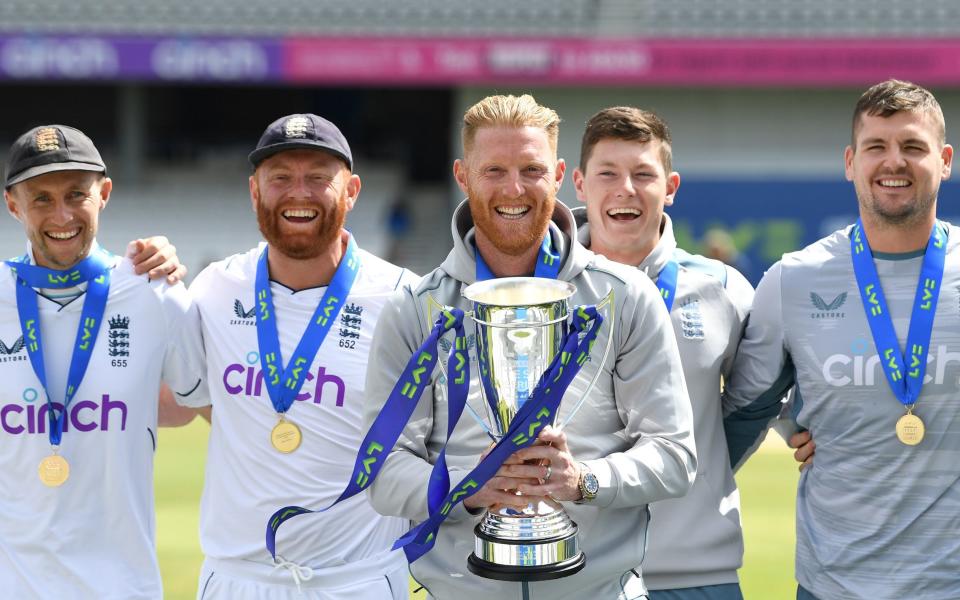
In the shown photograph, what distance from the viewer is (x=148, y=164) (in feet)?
72.0

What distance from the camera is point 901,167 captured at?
3332 mm

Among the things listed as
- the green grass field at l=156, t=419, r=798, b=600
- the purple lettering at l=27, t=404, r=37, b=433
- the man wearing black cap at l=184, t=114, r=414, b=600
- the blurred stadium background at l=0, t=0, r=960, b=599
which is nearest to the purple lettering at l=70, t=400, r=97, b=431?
the purple lettering at l=27, t=404, r=37, b=433

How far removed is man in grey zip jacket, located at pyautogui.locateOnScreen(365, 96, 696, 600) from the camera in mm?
2758

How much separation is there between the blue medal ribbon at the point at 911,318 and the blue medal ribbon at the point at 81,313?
2184 mm

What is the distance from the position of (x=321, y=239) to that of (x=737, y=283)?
1.29 m

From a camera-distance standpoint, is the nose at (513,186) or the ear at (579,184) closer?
the nose at (513,186)

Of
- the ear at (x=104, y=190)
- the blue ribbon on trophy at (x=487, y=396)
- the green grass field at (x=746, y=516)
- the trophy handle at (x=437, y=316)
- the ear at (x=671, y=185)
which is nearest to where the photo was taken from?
the blue ribbon on trophy at (x=487, y=396)

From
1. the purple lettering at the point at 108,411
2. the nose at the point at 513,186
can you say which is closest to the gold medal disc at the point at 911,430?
the nose at the point at 513,186

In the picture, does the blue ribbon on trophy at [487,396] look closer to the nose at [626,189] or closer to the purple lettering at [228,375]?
the purple lettering at [228,375]

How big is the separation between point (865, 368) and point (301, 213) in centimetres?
163

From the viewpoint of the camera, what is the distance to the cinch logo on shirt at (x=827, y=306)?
3.41m

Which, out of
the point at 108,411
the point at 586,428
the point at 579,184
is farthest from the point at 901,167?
the point at 108,411

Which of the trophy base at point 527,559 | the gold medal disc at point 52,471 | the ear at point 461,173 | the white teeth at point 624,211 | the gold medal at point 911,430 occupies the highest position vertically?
the white teeth at point 624,211

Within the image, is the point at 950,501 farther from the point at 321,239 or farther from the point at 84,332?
the point at 84,332
